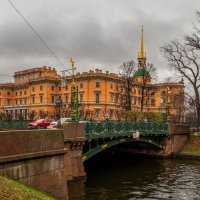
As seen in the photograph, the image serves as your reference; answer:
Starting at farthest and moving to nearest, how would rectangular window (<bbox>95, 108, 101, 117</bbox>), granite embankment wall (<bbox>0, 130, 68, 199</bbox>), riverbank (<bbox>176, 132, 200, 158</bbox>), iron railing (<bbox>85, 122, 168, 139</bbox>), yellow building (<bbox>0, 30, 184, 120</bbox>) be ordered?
1. yellow building (<bbox>0, 30, 184, 120</bbox>)
2. rectangular window (<bbox>95, 108, 101, 117</bbox>)
3. riverbank (<bbox>176, 132, 200, 158</bbox>)
4. iron railing (<bbox>85, 122, 168, 139</bbox>)
5. granite embankment wall (<bbox>0, 130, 68, 199</bbox>)

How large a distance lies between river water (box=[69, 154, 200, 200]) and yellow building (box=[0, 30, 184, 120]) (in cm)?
3324

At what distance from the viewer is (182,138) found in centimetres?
3928

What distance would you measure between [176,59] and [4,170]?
108 feet

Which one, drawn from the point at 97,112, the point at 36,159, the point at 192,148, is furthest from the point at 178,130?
the point at 97,112

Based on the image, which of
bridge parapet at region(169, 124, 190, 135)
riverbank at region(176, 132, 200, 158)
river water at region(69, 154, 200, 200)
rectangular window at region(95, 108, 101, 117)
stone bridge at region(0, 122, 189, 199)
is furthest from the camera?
rectangular window at region(95, 108, 101, 117)

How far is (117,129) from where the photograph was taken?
2612 cm

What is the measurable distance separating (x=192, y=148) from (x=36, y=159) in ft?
90.8

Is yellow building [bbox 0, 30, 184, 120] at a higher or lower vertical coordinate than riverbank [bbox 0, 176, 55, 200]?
higher

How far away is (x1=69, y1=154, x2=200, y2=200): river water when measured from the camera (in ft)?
63.0

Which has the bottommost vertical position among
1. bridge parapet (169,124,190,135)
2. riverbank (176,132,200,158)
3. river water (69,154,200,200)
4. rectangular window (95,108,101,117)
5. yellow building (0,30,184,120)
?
river water (69,154,200,200)

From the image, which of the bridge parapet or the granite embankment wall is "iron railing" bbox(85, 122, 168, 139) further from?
the granite embankment wall

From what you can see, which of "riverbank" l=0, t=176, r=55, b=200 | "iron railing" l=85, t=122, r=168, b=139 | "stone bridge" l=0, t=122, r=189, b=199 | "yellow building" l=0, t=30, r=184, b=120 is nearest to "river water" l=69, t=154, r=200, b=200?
"stone bridge" l=0, t=122, r=189, b=199

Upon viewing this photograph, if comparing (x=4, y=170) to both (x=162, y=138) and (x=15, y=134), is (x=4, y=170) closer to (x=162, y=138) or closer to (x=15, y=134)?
(x=15, y=134)

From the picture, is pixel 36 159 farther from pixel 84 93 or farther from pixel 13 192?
pixel 84 93
